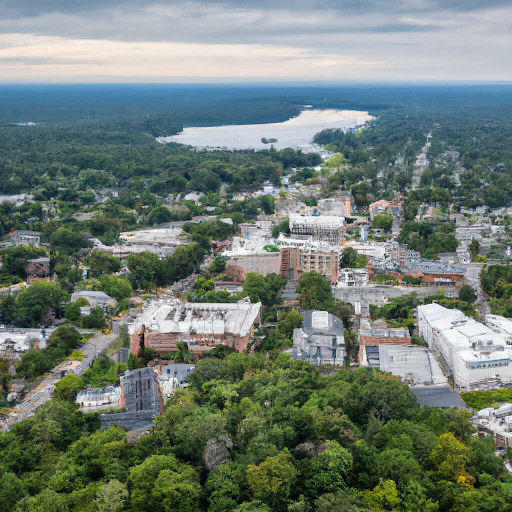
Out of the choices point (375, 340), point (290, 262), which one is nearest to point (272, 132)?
point (290, 262)

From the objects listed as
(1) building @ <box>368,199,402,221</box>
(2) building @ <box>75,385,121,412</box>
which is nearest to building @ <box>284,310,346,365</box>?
(2) building @ <box>75,385,121,412</box>

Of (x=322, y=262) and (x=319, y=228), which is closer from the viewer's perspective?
(x=322, y=262)

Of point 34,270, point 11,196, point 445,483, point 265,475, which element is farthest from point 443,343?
point 11,196

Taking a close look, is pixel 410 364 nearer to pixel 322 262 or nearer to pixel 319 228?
pixel 322 262

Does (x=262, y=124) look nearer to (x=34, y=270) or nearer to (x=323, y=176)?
(x=323, y=176)

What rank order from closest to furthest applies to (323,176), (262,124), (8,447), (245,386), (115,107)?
1. (8,447)
2. (245,386)
3. (323,176)
4. (262,124)
5. (115,107)

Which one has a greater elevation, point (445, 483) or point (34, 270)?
point (445, 483)

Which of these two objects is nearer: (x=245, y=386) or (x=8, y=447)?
(x=8, y=447)
